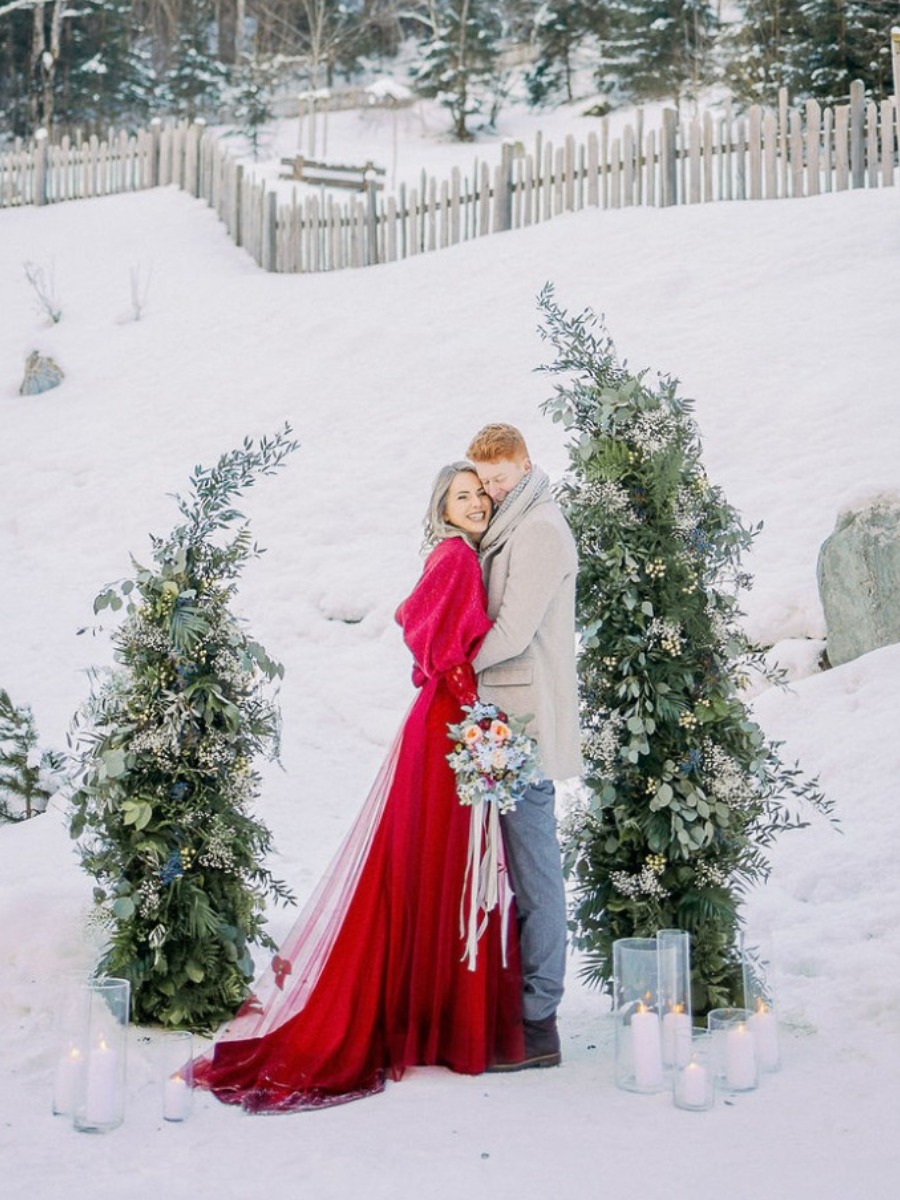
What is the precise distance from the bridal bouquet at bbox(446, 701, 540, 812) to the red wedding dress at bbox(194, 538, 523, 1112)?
178 mm

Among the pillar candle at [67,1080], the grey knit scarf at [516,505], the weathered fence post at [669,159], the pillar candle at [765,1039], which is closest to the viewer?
the pillar candle at [67,1080]

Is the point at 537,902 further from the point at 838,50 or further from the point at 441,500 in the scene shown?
the point at 838,50

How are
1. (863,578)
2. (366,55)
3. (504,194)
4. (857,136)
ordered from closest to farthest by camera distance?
(863,578) < (857,136) < (504,194) < (366,55)

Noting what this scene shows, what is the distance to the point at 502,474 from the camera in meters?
4.05

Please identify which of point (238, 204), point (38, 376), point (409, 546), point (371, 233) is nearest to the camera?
point (409, 546)

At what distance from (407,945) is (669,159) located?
35.3 ft

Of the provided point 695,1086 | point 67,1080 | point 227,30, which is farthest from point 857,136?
point 227,30

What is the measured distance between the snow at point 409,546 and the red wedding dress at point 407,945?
155 mm

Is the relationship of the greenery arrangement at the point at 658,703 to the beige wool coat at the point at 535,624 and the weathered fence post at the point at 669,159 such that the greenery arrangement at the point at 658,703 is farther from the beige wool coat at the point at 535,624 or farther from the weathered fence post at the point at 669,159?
the weathered fence post at the point at 669,159

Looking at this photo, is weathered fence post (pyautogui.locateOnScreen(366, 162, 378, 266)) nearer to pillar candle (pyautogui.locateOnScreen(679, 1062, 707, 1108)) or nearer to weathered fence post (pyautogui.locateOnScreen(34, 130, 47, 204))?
weathered fence post (pyautogui.locateOnScreen(34, 130, 47, 204))

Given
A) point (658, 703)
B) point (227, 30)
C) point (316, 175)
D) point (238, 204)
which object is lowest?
point (658, 703)

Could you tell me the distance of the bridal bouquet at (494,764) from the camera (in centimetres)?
374

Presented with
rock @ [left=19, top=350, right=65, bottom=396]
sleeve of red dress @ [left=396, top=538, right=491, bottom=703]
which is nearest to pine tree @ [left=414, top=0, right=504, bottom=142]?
rock @ [left=19, top=350, right=65, bottom=396]

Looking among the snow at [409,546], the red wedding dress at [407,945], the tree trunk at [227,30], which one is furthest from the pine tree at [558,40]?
the red wedding dress at [407,945]
